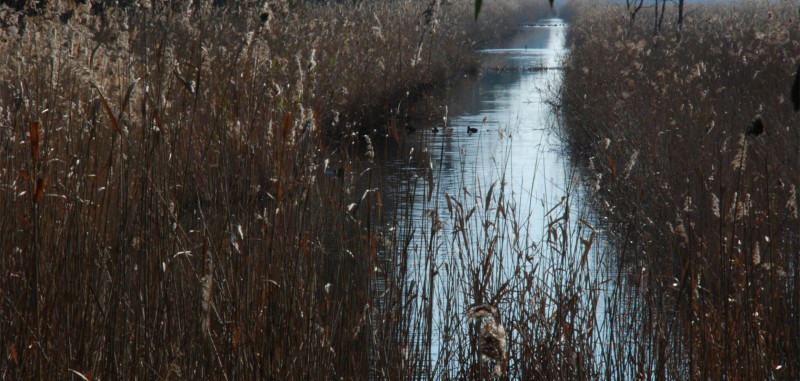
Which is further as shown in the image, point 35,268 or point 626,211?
point 626,211

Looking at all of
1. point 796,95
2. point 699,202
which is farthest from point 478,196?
point 796,95

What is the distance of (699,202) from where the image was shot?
4.65 meters

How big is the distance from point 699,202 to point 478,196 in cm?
123

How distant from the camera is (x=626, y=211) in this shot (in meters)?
5.62

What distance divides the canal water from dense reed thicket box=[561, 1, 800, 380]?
366 millimetres

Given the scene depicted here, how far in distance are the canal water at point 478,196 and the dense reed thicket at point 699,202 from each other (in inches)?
14.4

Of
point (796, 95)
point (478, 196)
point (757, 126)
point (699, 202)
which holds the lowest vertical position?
point (478, 196)

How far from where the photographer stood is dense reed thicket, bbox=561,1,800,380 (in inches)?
108

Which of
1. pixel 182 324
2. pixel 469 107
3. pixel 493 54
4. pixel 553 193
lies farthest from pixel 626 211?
pixel 493 54

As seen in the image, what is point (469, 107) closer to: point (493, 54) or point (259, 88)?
point (259, 88)

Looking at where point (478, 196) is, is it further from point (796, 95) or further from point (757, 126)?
point (796, 95)

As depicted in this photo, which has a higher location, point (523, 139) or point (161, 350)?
point (161, 350)

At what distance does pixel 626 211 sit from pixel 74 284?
3883 millimetres

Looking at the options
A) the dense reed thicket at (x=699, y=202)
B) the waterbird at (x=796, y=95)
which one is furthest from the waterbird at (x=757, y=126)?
the waterbird at (x=796, y=95)
